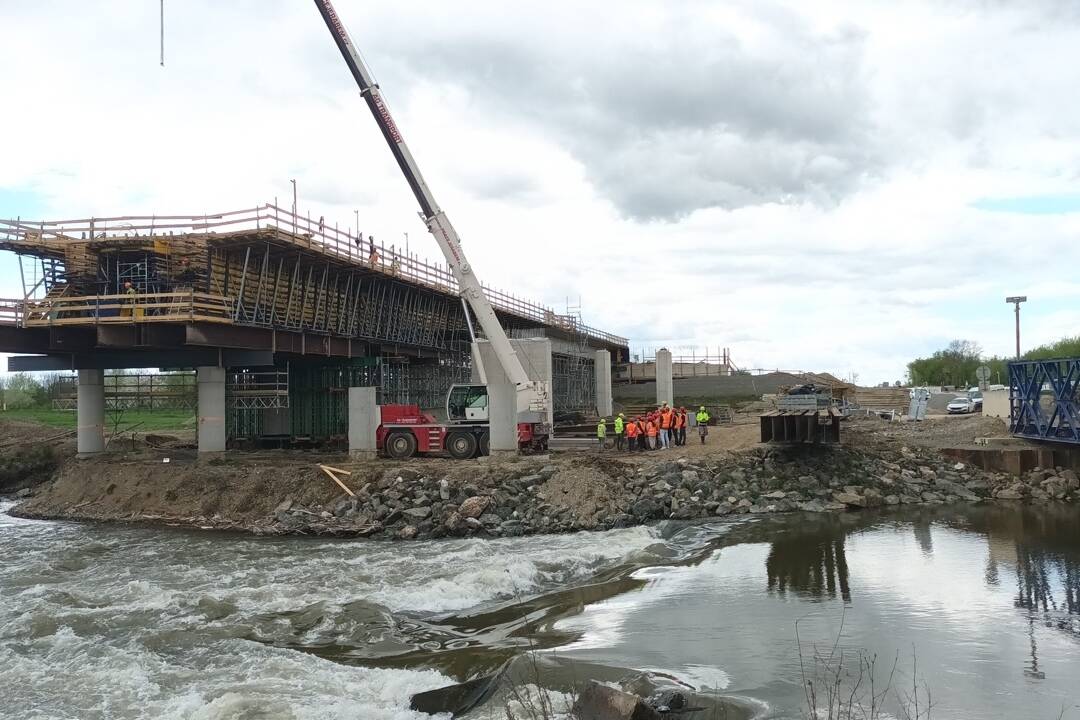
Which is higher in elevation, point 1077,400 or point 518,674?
point 1077,400

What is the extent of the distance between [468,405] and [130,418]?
4195 centimetres

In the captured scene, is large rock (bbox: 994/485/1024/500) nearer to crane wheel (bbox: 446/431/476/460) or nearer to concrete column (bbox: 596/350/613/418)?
crane wheel (bbox: 446/431/476/460)

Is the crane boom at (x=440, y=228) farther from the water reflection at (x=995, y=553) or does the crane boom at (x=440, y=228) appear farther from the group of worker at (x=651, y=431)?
the water reflection at (x=995, y=553)

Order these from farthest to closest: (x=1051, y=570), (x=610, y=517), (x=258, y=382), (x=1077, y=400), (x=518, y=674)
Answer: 1. (x=258, y=382)
2. (x=1077, y=400)
3. (x=610, y=517)
4. (x=1051, y=570)
5. (x=518, y=674)

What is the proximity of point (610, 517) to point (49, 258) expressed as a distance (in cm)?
2212

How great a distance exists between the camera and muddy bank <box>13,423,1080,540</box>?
21.1 metres

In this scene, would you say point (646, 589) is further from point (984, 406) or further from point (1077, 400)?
point (984, 406)

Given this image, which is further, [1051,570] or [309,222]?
[309,222]

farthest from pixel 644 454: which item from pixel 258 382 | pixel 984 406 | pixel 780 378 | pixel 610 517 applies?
pixel 780 378

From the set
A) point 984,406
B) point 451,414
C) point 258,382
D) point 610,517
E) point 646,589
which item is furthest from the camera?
point 984,406

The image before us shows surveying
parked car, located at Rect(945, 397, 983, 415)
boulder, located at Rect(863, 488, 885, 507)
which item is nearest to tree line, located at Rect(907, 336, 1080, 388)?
parked car, located at Rect(945, 397, 983, 415)

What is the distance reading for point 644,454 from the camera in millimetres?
27594

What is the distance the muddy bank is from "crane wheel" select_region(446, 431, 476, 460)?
2.08 meters

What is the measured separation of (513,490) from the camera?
2205cm
